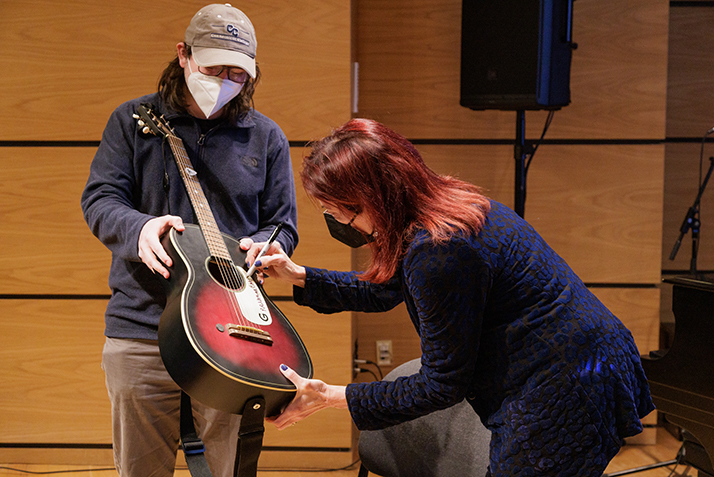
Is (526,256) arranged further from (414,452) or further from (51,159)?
(51,159)

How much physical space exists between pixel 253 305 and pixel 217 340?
7.0 inches

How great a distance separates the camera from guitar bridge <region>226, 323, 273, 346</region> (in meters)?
1.11

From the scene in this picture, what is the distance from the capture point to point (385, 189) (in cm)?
107

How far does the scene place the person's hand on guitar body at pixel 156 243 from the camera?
1210 millimetres

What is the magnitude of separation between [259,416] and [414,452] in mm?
589

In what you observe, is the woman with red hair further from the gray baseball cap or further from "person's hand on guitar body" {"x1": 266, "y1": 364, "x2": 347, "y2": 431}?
the gray baseball cap

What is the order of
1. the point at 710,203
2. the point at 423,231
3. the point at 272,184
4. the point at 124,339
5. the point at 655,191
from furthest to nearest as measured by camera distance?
the point at 710,203 < the point at 655,191 < the point at 272,184 < the point at 124,339 < the point at 423,231

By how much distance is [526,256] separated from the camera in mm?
1104

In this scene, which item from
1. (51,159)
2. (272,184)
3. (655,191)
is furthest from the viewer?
(655,191)

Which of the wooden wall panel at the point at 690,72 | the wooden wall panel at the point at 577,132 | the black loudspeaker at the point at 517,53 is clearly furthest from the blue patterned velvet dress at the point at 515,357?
the wooden wall panel at the point at 690,72

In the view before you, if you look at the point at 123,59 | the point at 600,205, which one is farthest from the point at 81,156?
the point at 600,205

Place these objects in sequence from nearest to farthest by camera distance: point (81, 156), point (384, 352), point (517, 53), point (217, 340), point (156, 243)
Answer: point (217, 340) < point (156, 243) < point (517, 53) < point (81, 156) < point (384, 352)

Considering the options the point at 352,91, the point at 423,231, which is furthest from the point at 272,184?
the point at 352,91

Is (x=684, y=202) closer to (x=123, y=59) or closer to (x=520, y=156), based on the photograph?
(x=520, y=156)
